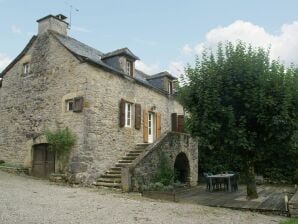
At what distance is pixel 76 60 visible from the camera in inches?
526

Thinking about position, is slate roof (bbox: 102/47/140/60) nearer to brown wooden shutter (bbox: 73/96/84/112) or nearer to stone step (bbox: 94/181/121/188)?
brown wooden shutter (bbox: 73/96/84/112)

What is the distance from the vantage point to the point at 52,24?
589 inches

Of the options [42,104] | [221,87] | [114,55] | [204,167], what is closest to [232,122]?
[221,87]

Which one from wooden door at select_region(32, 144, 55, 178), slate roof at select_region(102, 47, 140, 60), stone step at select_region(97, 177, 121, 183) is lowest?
stone step at select_region(97, 177, 121, 183)

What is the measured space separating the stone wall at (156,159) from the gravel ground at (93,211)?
1613mm

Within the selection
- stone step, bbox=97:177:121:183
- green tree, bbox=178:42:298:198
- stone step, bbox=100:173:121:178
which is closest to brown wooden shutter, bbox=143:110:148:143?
stone step, bbox=100:173:121:178

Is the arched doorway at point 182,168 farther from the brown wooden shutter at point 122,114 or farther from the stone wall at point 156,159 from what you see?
the brown wooden shutter at point 122,114

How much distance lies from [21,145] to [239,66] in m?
10.0

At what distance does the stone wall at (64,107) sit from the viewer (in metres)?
12.8

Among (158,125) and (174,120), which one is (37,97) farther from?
(174,120)

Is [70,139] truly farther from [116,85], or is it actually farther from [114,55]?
[114,55]

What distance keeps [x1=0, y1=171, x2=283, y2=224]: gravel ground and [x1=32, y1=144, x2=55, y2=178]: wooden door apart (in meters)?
3.36

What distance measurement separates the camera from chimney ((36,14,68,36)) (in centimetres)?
1492

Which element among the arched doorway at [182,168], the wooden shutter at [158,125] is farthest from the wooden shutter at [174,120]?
the arched doorway at [182,168]
